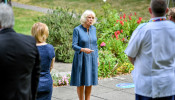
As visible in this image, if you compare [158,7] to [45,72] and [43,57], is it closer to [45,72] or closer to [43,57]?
[43,57]

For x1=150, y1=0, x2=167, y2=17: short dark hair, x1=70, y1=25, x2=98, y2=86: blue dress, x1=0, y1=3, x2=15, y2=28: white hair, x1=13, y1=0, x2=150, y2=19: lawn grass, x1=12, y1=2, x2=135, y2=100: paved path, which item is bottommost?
x1=12, y1=2, x2=135, y2=100: paved path

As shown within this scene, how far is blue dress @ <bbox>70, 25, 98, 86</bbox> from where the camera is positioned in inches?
239

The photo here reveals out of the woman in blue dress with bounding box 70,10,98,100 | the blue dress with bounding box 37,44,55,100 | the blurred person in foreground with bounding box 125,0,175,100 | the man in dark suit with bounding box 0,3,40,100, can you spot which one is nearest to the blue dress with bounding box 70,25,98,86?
the woman in blue dress with bounding box 70,10,98,100

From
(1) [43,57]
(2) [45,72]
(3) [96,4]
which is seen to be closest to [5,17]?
(1) [43,57]

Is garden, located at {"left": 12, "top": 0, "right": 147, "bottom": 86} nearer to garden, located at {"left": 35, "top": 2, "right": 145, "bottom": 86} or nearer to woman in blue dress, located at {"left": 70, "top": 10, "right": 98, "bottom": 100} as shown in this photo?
garden, located at {"left": 35, "top": 2, "right": 145, "bottom": 86}

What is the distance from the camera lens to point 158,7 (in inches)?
143

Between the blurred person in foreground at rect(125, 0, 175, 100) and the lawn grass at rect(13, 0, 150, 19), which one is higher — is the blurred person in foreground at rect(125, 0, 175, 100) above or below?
below

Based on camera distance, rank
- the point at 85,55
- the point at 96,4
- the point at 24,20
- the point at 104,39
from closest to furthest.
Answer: the point at 85,55
the point at 104,39
the point at 24,20
the point at 96,4

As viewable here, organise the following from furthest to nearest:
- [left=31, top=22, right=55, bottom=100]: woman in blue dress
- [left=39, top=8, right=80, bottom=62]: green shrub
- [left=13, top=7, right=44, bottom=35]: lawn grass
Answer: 1. [left=13, top=7, right=44, bottom=35]: lawn grass
2. [left=39, top=8, right=80, bottom=62]: green shrub
3. [left=31, top=22, right=55, bottom=100]: woman in blue dress

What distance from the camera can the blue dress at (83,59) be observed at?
607 centimetres

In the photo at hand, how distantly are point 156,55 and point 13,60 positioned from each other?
5.09ft

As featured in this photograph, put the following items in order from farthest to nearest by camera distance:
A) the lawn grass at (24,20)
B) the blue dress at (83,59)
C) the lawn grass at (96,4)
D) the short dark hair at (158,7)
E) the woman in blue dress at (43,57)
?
the lawn grass at (96,4) → the lawn grass at (24,20) → the blue dress at (83,59) → the woman in blue dress at (43,57) → the short dark hair at (158,7)

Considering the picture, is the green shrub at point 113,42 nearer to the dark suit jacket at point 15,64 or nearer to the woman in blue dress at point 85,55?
the woman in blue dress at point 85,55

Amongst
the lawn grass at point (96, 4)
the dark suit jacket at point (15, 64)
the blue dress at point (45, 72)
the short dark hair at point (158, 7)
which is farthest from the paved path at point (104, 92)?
the lawn grass at point (96, 4)
